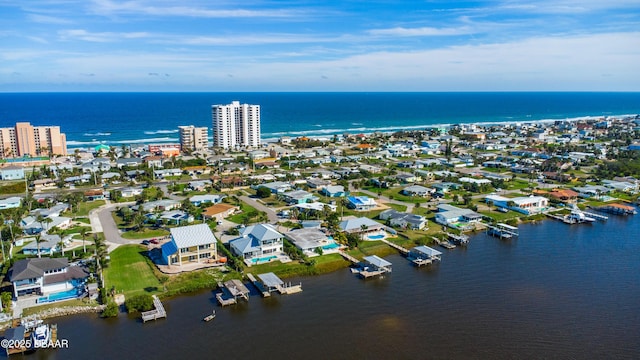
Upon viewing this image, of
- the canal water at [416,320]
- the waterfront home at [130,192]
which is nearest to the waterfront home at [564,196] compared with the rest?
the canal water at [416,320]

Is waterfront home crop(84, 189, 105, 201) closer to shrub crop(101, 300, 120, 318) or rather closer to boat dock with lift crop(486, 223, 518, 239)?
shrub crop(101, 300, 120, 318)

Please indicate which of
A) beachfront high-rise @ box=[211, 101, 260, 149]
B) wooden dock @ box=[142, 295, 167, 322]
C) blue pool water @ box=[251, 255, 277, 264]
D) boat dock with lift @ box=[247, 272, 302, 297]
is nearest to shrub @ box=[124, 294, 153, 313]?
wooden dock @ box=[142, 295, 167, 322]

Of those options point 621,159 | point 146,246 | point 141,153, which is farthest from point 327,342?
point 621,159

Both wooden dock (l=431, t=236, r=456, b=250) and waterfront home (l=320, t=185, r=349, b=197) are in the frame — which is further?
waterfront home (l=320, t=185, r=349, b=197)

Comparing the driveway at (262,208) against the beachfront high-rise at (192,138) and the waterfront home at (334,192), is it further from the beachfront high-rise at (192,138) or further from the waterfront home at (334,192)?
the beachfront high-rise at (192,138)

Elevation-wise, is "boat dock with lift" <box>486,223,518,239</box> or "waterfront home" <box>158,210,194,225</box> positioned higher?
"waterfront home" <box>158,210,194,225</box>

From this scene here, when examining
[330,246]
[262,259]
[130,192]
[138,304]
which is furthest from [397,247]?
[130,192]

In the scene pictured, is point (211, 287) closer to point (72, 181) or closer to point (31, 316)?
point (31, 316)
